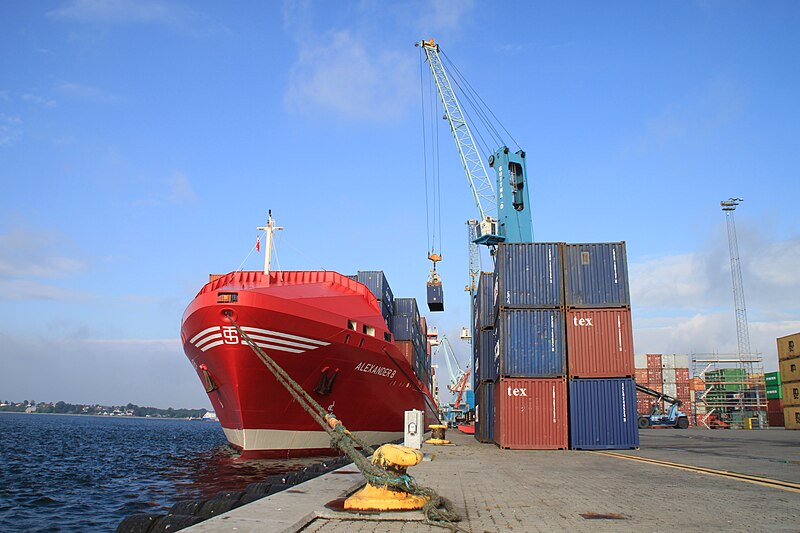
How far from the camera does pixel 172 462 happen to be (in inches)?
1033

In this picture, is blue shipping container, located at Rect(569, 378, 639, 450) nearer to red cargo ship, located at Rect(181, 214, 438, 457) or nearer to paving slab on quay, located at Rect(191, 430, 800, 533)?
paving slab on quay, located at Rect(191, 430, 800, 533)

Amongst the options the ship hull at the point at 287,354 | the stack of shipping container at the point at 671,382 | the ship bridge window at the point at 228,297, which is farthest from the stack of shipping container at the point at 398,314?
the stack of shipping container at the point at 671,382

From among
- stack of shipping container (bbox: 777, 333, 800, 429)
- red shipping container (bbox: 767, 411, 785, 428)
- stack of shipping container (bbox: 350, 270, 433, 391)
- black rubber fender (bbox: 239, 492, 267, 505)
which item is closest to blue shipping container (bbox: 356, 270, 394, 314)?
stack of shipping container (bbox: 350, 270, 433, 391)

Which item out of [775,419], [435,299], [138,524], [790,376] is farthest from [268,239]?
[775,419]

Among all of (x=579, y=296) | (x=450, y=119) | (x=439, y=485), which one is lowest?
(x=439, y=485)

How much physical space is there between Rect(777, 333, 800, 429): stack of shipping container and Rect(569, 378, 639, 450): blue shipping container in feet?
133

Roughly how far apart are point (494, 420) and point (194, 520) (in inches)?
785

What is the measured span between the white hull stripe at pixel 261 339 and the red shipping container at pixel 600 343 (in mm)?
10305

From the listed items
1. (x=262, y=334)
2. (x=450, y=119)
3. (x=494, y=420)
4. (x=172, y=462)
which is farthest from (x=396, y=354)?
(x=450, y=119)

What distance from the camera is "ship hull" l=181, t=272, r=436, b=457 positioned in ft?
61.7

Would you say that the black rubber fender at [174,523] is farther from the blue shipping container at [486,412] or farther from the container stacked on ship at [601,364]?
the blue shipping container at [486,412]

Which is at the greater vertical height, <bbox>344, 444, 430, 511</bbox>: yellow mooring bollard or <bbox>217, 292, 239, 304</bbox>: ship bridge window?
<bbox>217, 292, 239, 304</bbox>: ship bridge window

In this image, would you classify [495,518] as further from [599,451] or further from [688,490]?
[599,451]

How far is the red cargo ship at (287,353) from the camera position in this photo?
18812 mm
